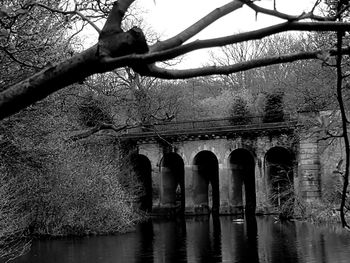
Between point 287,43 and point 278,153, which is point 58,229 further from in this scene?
point 287,43

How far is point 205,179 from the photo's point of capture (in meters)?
42.4

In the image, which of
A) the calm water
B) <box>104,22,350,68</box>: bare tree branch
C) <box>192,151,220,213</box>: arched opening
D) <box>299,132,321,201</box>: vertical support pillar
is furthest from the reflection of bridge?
<box>104,22,350,68</box>: bare tree branch

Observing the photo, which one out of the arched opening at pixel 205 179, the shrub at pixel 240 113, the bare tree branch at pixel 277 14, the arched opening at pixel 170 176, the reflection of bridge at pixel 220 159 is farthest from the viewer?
the arched opening at pixel 170 176

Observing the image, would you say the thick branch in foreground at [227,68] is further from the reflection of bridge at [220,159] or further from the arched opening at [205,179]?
the arched opening at [205,179]

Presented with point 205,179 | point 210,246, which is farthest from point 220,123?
point 210,246

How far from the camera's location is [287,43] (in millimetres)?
49562

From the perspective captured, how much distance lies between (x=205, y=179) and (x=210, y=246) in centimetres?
2125

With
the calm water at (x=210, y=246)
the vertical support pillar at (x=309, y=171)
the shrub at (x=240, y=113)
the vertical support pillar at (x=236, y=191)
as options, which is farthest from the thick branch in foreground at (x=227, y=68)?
the shrub at (x=240, y=113)

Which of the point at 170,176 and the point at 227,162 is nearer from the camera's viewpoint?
the point at 227,162

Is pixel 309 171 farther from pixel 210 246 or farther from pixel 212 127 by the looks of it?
pixel 210 246

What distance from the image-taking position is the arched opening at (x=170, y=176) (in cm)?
4056

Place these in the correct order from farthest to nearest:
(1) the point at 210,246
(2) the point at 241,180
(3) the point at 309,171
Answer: (2) the point at 241,180, (3) the point at 309,171, (1) the point at 210,246

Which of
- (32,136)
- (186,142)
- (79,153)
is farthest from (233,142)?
(32,136)

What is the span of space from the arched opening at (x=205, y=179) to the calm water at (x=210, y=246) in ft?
40.8
